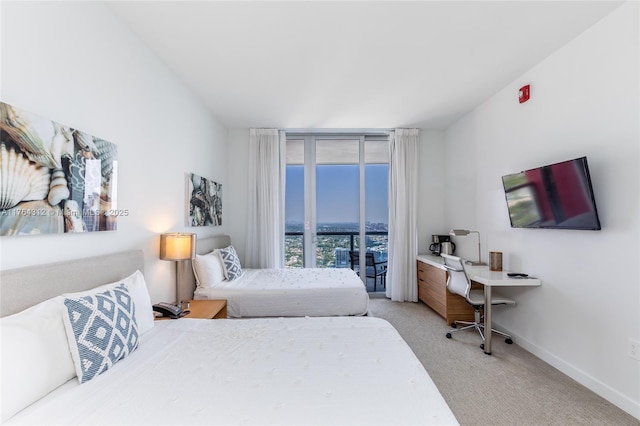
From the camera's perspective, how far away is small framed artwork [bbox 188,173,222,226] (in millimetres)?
3174

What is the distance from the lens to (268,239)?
442 cm

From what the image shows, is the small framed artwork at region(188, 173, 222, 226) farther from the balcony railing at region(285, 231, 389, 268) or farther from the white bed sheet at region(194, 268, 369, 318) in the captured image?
the balcony railing at region(285, 231, 389, 268)

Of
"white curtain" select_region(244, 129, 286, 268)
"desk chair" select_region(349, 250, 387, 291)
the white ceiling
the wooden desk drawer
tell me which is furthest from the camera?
"desk chair" select_region(349, 250, 387, 291)

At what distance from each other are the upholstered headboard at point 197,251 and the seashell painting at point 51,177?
46.0 inches

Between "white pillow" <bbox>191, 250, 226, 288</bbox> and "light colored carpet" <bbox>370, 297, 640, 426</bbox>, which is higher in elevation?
"white pillow" <bbox>191, 250, 226, 288</bbox>

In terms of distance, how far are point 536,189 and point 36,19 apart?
3737mm

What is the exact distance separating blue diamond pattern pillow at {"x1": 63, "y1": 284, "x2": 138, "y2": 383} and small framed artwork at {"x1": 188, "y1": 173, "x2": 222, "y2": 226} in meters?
1.77

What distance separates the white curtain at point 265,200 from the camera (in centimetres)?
443

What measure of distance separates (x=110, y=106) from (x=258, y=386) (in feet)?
6.69

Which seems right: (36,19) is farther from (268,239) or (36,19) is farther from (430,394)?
(268,239)

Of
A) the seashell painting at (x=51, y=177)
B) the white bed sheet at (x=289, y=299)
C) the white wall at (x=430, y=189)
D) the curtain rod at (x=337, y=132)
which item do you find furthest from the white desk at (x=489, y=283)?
the seashell painting at (x=51, y=177)

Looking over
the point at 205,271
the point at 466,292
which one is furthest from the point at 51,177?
the point at 466,292

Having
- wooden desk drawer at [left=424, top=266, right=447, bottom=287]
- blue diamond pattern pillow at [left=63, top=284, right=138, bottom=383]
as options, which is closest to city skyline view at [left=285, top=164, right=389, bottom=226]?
wooden desk drawer at [left=424, top=266, right=447, bottom=287]

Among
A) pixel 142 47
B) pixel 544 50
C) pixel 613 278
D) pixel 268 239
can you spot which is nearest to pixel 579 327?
pixel 613 278
